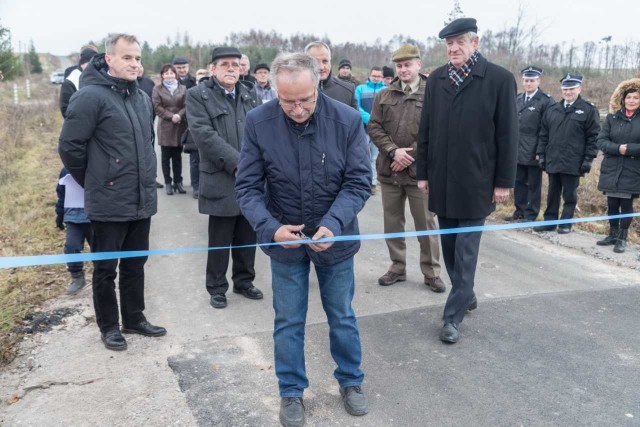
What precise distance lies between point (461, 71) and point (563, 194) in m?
4.18

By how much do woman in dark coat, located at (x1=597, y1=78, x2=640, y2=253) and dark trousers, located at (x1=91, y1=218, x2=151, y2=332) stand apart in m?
5.37

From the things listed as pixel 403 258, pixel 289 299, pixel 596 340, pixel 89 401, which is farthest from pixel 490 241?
pixel 89 401

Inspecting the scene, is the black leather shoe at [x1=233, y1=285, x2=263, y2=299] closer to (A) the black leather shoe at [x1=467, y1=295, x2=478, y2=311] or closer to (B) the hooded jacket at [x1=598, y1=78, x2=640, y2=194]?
(A) the black leather shoe at [x1=467, y1=295, x2=478, y2=311]

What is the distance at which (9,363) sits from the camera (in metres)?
3.97

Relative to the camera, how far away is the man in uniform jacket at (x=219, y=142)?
499 centimetres

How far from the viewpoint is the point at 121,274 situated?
14.6 ft

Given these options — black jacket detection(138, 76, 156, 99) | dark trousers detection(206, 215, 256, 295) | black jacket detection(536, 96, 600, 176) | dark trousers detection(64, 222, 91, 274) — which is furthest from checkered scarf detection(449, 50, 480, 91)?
black jacket detection(138, 76, 156, 99)

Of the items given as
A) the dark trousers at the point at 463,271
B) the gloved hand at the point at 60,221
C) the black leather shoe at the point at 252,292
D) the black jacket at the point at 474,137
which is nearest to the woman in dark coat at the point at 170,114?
the gloved hand at the point at 60,221

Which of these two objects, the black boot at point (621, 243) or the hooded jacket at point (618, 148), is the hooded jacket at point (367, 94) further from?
the black boot at point (621, 243)

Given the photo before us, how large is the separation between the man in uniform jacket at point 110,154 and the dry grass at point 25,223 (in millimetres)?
867

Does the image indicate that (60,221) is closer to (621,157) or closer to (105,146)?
(105,146)

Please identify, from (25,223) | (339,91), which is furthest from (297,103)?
(25,223)

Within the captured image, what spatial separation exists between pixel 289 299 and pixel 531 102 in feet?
20.9

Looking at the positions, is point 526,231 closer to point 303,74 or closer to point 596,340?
point 596,340
